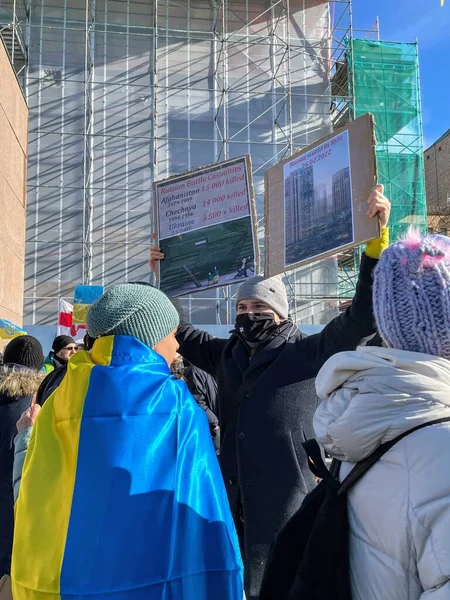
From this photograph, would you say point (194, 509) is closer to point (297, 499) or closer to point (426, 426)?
point (426, 426)

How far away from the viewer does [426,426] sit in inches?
41.7

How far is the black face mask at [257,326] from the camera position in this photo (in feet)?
9.09

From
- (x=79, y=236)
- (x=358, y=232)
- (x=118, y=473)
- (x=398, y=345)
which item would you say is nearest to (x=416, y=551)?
(x=398, y=345)

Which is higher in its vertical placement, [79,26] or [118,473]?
[79,26]

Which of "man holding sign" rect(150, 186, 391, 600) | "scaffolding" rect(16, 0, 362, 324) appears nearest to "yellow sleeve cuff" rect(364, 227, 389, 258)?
"man holding sign" rect(150, 186, 391, 600)

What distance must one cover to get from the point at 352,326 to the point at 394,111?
53.0 feet

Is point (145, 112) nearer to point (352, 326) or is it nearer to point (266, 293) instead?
point (266, 293)

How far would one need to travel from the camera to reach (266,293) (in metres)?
2.86

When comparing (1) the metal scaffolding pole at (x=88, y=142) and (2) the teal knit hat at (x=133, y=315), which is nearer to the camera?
(2) the teal knit hat at (x=133, y=315)

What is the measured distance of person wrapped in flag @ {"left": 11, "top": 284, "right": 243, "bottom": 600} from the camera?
1256 mm

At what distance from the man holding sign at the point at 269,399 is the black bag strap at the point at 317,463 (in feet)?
3.20

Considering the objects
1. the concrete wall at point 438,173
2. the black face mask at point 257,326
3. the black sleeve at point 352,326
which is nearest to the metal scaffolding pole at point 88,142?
the black face mask at point 257,326

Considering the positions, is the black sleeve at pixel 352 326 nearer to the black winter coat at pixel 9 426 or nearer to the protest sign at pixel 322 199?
the protest sign at pixel 322 199

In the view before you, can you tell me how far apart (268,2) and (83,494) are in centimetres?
1839
